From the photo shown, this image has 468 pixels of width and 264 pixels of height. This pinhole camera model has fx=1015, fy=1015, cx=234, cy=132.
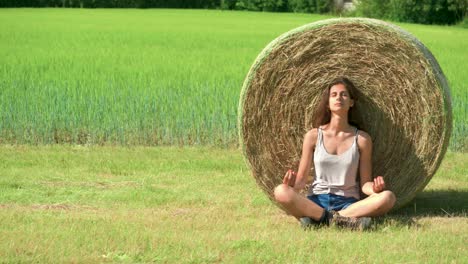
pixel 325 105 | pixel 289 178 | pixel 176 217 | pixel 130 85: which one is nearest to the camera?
pixel 289 178

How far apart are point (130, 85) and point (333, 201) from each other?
19.8 feet

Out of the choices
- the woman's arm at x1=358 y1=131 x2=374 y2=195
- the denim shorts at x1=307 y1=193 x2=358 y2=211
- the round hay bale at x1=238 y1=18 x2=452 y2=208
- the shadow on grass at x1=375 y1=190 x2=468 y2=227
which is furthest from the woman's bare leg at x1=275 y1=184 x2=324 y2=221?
the round hay bale at x1=238 y1=18 x2=452 y2=208

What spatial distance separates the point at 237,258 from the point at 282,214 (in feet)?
4.47

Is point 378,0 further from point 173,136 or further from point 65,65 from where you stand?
point 173,136

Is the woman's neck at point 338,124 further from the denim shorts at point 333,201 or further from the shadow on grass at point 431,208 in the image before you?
the shadow on grass at point 431,208

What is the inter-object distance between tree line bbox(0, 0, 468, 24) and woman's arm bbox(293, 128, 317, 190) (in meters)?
27.4

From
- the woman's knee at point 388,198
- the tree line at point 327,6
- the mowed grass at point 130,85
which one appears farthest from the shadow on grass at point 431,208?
the tree line at point 327,6

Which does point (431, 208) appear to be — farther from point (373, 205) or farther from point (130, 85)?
point (130, 85)

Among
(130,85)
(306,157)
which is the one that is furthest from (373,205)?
(130,85)

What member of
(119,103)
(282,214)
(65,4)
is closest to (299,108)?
(282,214)

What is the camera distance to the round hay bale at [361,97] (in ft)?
20.5

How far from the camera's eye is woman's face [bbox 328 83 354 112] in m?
6.16

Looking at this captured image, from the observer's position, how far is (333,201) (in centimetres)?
604

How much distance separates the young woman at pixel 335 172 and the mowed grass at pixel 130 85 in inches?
108
